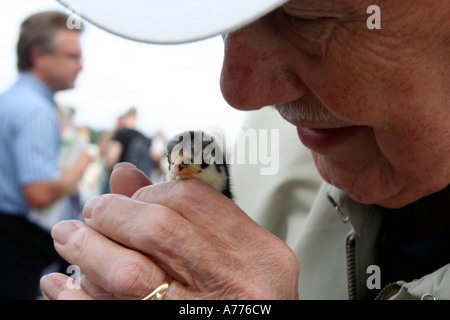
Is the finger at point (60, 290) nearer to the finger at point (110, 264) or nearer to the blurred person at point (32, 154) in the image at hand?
the finger at point (110, 264)

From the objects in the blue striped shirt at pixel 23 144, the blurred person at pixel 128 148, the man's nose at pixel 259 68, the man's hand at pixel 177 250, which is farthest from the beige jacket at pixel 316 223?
the blurred person at pixel 128 148

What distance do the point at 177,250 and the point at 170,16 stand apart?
1.45 ft

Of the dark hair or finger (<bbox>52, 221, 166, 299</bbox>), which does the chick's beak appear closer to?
finger (<bbox>52, 221, 166, 299</bbox>)

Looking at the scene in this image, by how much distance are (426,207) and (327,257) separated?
0.32m

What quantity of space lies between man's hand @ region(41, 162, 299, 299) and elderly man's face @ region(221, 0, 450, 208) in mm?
268

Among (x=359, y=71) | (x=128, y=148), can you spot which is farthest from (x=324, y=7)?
(x=128, y=148)

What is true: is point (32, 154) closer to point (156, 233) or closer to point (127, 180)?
point (127, 180)

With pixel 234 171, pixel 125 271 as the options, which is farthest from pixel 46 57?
pixel 125 271

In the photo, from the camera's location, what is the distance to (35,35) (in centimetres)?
346

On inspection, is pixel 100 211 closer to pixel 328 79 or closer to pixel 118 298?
pixel 118 298

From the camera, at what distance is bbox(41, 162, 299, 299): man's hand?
102 centimetres

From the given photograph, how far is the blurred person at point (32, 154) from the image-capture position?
3.18 metres

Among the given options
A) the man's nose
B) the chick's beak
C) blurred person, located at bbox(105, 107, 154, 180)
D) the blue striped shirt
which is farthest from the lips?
blurred person, located at bbox(105, 107, 154, 180)

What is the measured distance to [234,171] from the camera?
2107 mm
